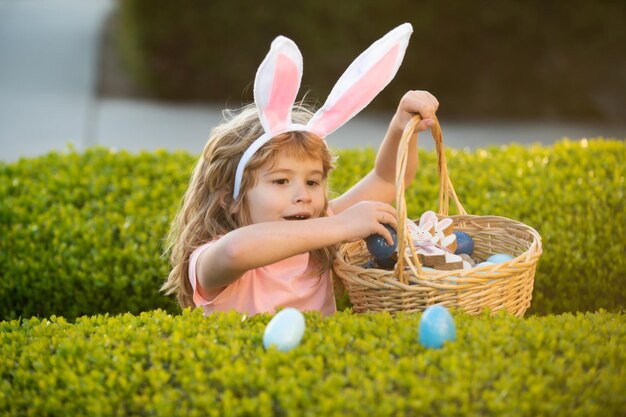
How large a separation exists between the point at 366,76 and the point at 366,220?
51 cm

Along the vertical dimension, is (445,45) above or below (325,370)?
above

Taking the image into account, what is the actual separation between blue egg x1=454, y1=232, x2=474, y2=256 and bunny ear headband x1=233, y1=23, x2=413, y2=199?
25.9 inches

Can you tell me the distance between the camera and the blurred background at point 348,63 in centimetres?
895

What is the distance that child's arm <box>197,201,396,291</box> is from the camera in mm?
2629

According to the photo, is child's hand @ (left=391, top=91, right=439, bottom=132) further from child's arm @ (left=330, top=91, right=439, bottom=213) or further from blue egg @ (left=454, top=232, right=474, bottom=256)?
blue egg @ (left=454, top=232, right=474, bottom=256)

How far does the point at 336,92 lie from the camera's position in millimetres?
2850

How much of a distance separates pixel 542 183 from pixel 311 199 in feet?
6.38

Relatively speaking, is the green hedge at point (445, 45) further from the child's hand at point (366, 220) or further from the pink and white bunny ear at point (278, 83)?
the child's hand at point (366, 220)

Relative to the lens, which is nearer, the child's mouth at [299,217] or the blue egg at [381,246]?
the blue egg at [381,246]

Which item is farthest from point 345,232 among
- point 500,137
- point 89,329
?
point 500,137

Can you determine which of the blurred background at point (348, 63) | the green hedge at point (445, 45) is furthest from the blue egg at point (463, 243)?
the green hedge at point (445, 45)

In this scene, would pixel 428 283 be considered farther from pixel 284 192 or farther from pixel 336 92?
pixel 336 92

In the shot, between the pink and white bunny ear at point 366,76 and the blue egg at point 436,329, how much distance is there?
837 millimetres

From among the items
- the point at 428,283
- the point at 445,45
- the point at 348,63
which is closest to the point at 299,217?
the point at 428,283
